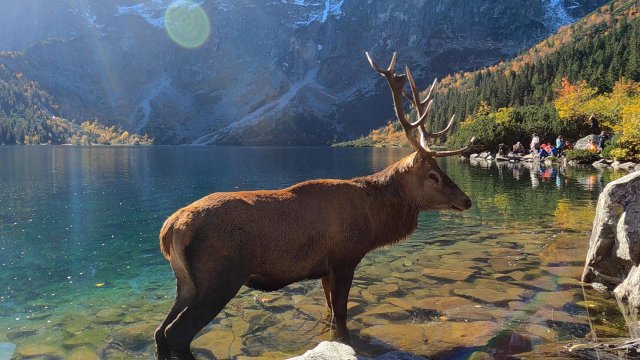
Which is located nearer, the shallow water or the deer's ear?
the shallow water

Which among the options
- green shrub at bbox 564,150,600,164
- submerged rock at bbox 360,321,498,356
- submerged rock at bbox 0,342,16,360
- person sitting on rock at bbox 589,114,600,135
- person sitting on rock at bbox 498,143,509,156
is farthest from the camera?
person sitting on rock at bbox 498,143,509,156

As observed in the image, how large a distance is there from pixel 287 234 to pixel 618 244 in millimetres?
7137

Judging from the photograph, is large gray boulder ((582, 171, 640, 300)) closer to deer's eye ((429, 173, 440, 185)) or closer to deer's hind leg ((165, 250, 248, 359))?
deer's eye ((429, 173, 440, 185))

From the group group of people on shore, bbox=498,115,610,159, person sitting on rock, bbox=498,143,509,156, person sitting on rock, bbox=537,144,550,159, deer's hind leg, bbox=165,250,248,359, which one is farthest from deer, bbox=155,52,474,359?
person sitting on rock, bbox=498,143,509,156

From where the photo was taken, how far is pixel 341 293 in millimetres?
8555

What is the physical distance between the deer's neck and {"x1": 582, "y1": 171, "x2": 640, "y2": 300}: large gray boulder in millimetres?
4285

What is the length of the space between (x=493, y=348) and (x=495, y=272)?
17.0 ft

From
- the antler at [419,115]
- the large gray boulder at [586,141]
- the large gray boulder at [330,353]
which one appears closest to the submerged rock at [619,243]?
the antler at [419,115]

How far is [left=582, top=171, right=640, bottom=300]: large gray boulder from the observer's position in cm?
988

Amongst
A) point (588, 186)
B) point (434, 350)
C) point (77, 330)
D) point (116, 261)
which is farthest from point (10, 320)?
point (588, 186)

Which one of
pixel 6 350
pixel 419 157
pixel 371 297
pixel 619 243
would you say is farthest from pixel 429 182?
pixel 6 350

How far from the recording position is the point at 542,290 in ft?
36.5

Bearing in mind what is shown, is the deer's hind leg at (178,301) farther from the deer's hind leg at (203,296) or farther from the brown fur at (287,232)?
the deer's hind leg at (203,296)

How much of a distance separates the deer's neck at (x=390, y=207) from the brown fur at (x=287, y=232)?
2 cm
